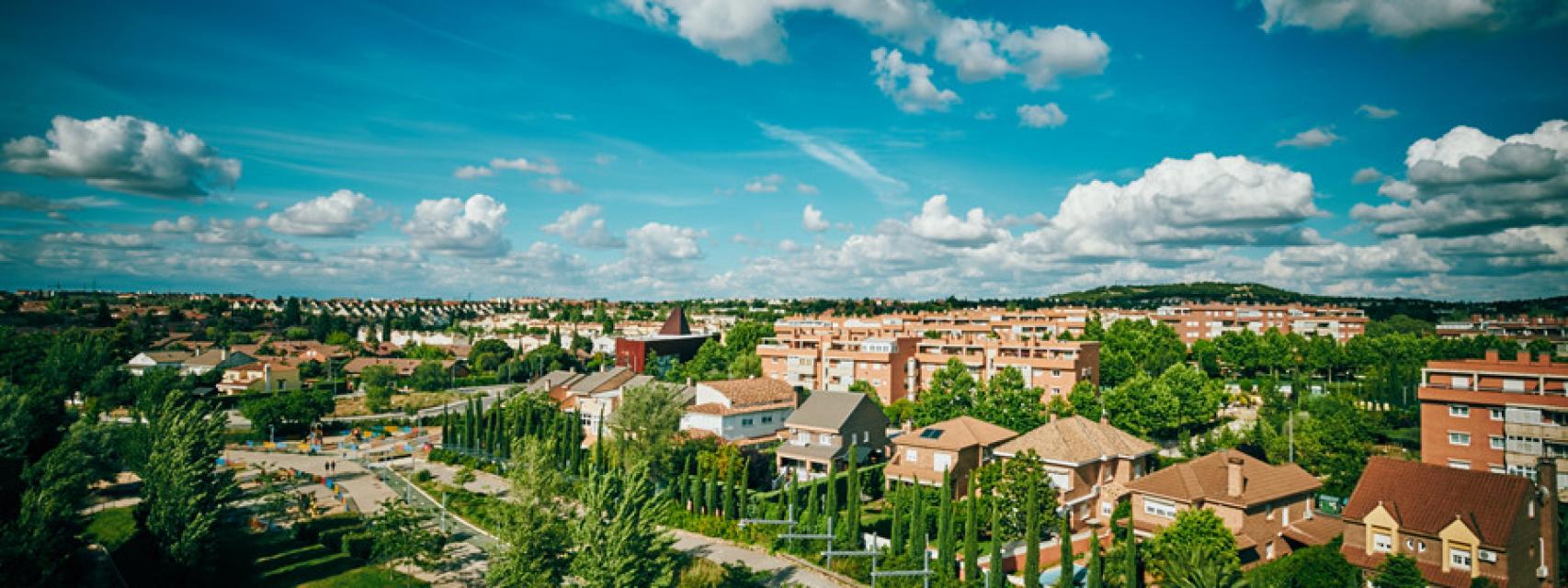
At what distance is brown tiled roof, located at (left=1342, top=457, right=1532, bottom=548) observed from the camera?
83.4 feet

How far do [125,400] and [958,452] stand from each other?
7801 centimetres

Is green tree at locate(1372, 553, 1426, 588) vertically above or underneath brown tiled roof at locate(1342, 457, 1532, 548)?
underneath

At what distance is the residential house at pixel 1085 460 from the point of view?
35219mm

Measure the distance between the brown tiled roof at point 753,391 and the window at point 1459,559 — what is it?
37.2 metres

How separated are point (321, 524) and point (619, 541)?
941 inches

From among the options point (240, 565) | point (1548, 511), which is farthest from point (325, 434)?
point (1548, 511)

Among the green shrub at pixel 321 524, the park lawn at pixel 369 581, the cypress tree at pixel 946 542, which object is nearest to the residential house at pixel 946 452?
the cypress tree at pixel 946 542

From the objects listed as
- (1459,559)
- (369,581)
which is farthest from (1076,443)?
(369,581)

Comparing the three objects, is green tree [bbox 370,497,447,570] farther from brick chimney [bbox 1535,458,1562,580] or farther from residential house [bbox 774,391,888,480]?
brick chimney [bbox 1535,458,1562,580]

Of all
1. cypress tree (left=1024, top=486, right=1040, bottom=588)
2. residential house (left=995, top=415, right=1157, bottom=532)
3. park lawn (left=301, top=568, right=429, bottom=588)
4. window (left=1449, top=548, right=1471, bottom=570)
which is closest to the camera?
window (left=1449, top=548, right=1471, bottom=570)

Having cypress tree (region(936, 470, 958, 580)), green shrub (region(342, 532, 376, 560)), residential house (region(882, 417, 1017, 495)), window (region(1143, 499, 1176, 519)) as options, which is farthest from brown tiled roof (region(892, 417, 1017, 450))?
green shrub (region(342, 532, 376, 560))

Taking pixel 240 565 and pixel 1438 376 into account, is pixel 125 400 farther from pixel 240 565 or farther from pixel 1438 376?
pixel 1438 376

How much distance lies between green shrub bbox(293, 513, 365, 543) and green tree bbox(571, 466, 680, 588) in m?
19.8

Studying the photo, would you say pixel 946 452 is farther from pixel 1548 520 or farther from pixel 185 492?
pixel 185 492
